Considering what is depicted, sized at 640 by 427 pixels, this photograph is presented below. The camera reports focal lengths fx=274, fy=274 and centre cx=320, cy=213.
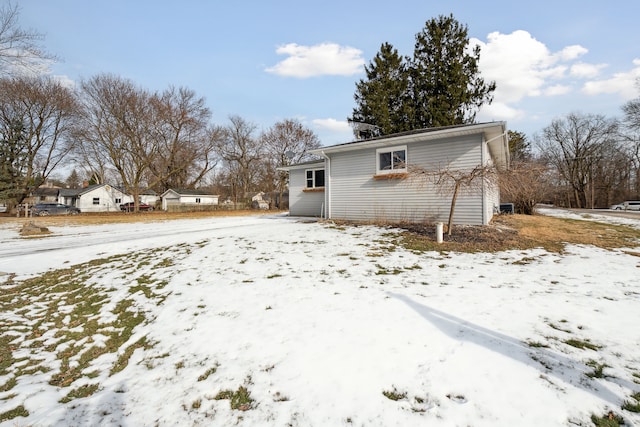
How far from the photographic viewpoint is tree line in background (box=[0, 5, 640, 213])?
2186cm

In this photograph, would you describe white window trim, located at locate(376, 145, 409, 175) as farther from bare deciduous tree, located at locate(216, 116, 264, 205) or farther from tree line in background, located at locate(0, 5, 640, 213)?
bare deciduous tree, located at locate(216, 116, 264, 205)

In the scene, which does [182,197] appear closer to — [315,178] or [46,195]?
[46,195]

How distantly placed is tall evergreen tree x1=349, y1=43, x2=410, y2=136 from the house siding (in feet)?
42.1

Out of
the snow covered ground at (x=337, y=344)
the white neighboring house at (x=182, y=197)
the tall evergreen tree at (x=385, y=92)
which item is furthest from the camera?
the white neighboring house at (x=182, y=197)

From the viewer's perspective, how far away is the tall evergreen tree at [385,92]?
75.6 feet

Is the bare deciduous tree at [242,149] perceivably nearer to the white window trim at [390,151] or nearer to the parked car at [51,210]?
the parked car at [51,210]

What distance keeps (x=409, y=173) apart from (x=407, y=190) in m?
0.63

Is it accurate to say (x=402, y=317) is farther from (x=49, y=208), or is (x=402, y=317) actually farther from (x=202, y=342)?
(x=49, y=208)

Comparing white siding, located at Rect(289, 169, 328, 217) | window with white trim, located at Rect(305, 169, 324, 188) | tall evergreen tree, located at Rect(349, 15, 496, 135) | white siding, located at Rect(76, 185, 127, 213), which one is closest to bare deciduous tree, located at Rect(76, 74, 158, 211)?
white siding, located at Rect(76, 185, 127, 213)

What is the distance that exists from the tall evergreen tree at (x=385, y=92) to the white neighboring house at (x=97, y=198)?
118ft

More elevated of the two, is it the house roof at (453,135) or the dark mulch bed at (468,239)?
the house roof at (453,135)

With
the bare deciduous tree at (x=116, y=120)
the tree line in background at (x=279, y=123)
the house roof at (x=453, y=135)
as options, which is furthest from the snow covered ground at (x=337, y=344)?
the bare deciduous tree at (x=116, y=120)

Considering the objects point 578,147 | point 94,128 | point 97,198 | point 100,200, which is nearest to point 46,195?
point 97,198

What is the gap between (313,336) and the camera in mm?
2889
